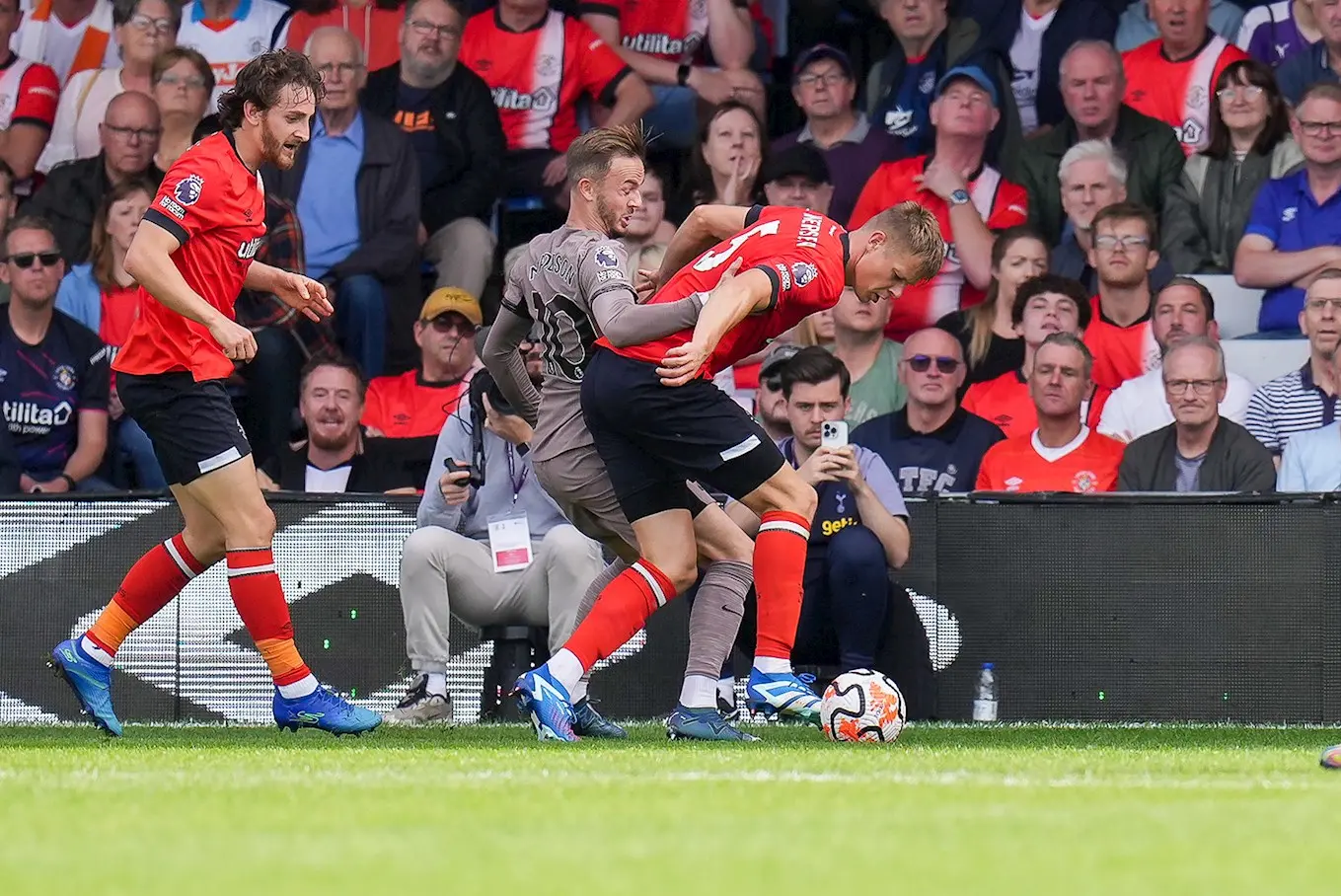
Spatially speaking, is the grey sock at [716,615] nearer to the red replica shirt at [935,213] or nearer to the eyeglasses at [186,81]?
the red replica shirt at [935,213]

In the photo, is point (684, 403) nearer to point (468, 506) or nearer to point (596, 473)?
point (596, 473)

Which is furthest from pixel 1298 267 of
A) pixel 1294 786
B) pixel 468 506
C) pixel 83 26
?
pixel 83 26

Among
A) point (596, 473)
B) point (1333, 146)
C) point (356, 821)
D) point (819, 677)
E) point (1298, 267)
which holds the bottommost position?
point (819, 677)

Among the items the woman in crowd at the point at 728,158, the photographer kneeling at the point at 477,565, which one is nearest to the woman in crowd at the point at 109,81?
the woman in crowd at the point at 728,158

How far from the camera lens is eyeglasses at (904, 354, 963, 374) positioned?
9.41 meters

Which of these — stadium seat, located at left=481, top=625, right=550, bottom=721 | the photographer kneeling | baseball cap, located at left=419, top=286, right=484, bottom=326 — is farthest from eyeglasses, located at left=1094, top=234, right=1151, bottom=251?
stadium seat, located at left=481, top=625, right=550, bottom=721

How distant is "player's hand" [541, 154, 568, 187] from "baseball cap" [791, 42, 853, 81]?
4.42 feet

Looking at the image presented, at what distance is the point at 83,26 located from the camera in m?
11.3

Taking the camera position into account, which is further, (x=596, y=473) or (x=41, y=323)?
(x=41, y=323)

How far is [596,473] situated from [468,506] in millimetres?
1843

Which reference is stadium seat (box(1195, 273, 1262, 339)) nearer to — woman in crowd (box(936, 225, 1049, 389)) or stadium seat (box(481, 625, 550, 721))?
woman in crowd (box(936, 225, 1049, 389))

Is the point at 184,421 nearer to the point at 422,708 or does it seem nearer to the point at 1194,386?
the point at 422,708

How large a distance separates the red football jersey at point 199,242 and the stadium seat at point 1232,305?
525cm

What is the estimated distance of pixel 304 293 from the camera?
6359 millimetres
